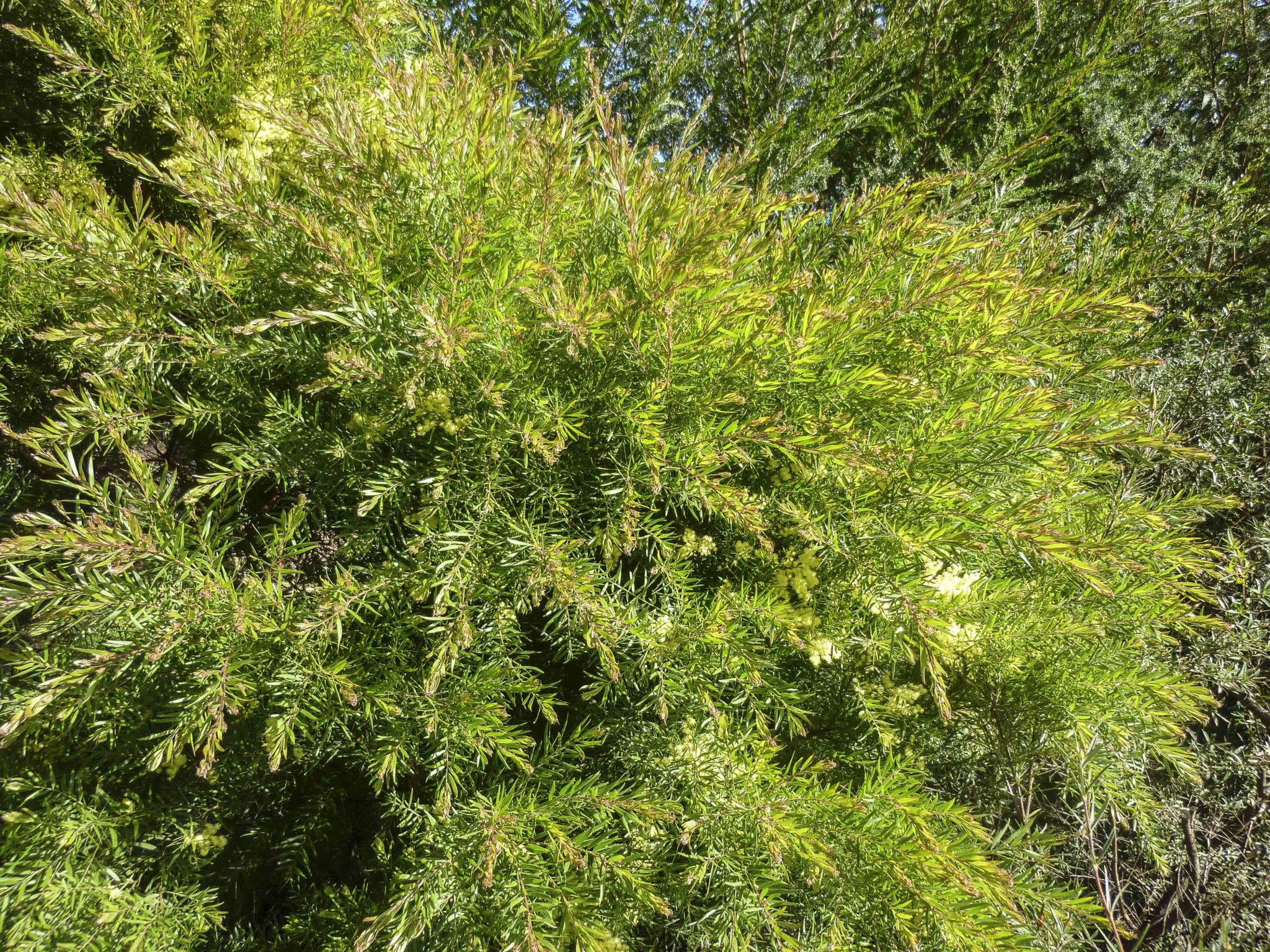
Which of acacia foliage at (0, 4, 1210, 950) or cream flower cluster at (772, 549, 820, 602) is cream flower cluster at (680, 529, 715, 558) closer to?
acacia foliage at (0, 4, 1210, 950)

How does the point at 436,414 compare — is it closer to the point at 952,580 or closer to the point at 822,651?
the point at 822,651

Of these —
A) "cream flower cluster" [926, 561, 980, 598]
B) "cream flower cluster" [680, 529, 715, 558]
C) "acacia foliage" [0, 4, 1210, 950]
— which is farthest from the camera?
"cream flower cluster" [926, 561, 980, 598]

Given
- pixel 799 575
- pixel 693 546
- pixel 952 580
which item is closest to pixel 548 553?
pixel 693 546

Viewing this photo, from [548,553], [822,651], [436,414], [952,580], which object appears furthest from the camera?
[952,580]

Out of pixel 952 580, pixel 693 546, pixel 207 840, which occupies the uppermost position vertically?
pixel 952 580

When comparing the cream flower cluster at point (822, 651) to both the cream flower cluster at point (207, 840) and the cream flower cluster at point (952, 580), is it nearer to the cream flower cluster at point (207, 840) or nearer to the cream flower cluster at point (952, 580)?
the cream flower cluster at point (952, 580)

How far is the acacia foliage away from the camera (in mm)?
1128

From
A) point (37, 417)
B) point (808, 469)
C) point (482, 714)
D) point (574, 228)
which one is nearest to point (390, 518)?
point (482, 714)

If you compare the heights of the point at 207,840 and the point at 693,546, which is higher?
the point at 693,546

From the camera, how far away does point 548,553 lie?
1.12 meters

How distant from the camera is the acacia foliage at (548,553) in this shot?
1128mm

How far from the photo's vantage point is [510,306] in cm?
129

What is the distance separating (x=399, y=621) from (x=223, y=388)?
0.61 m

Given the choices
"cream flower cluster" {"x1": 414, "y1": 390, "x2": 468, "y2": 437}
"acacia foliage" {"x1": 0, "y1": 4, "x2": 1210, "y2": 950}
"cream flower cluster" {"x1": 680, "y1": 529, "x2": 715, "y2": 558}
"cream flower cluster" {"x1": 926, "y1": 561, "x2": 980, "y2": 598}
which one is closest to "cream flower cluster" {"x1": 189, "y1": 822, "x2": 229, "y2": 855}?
"acacia foliage" {"x1": 0, "y1": 4, "x2": 1210, "y2": 950}
